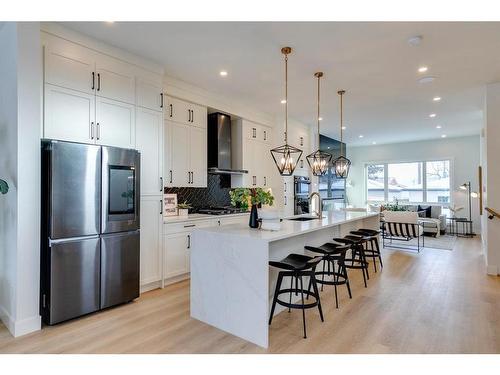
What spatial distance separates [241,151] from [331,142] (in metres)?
4.42

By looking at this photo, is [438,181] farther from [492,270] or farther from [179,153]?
[179,153]

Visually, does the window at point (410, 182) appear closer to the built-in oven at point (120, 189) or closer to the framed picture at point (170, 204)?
the framed picture at point (170, 204)

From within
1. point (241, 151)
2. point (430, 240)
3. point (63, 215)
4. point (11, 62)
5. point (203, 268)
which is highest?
point (11, 62)

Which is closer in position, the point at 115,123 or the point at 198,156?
the point at 115,123

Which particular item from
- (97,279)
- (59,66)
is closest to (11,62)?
(59,66)

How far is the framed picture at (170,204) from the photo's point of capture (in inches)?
167

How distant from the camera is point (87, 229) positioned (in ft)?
9.63

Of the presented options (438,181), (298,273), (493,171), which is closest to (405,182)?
(438,181)

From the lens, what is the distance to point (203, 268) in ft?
9.54

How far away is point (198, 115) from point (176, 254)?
2142mm

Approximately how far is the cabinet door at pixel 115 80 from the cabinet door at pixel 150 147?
0.73ft

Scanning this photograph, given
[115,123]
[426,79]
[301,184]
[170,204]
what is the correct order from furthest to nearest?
[301,184]
[170,204]
[426,79]
[115,123]

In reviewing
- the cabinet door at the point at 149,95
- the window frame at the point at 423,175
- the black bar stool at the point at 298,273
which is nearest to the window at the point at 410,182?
the window frame at the point at 423,175
